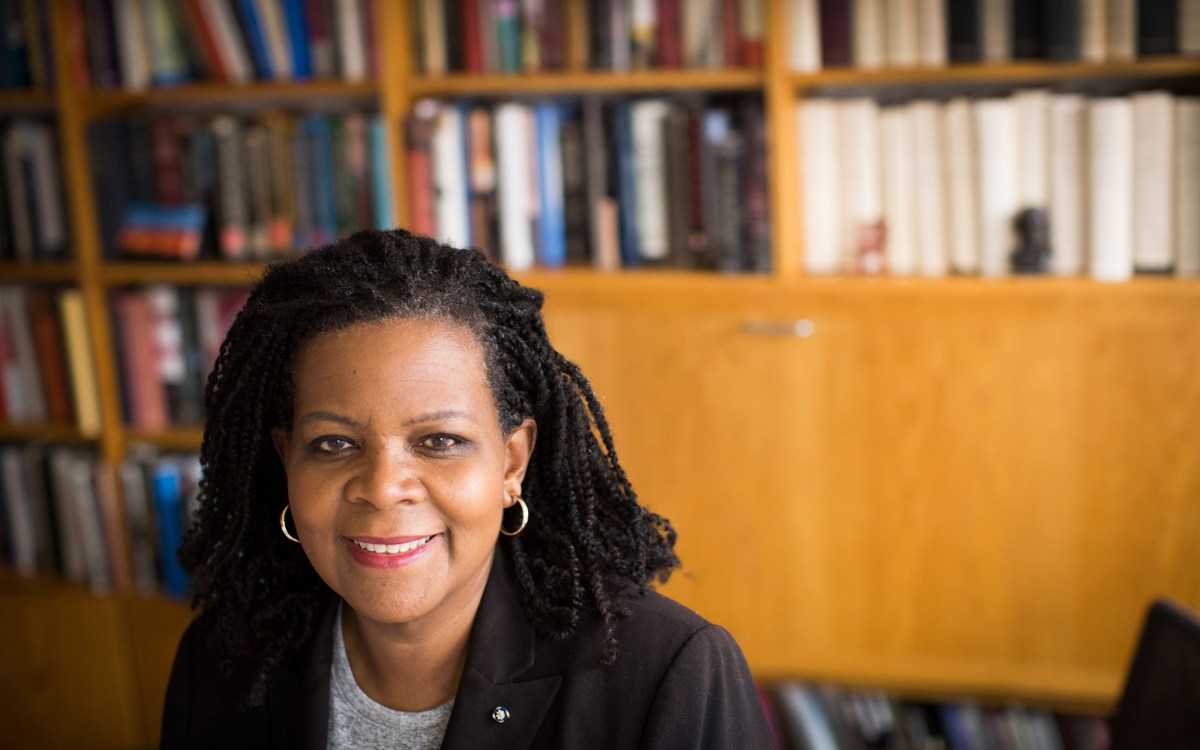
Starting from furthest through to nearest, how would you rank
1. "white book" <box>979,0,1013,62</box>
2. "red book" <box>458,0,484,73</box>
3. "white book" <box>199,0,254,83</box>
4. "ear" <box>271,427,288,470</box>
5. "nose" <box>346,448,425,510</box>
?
"white book" <box>199,0,254,83</box>
"red book" <box>458,0,484,73</box>
"white book" <box>979,0,1013,62</box>
"ear" <box>271,427,288,470</box>
"nose" <box>346,448,425,510</box>

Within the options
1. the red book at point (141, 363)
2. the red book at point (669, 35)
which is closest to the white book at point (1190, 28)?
the red book at point (669, 35)

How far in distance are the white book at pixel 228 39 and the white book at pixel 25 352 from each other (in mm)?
802

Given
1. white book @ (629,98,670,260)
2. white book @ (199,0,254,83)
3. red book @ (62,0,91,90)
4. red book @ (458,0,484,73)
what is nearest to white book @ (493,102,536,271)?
red book @ (458,0,484,73)

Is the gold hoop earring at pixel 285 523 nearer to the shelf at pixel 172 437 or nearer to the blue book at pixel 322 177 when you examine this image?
the blue book at pixel 322 177

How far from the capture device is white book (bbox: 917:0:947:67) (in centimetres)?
234

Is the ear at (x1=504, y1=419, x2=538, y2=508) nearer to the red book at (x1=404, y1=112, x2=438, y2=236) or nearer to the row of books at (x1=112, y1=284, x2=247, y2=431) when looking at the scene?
the red book at (x1=404, y1=112, x2=438, y2=236)

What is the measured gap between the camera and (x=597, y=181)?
2582 millimetres

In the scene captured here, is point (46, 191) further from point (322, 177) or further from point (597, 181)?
point (597, 181)

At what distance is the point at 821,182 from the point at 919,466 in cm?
61

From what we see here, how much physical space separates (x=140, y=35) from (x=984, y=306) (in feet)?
6.39

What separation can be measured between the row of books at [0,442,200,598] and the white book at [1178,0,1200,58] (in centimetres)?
230

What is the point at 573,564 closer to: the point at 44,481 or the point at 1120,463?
the point at 1120,463

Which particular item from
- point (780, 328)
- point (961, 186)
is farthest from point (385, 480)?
point (961, 186)

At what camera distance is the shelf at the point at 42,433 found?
117 inches
